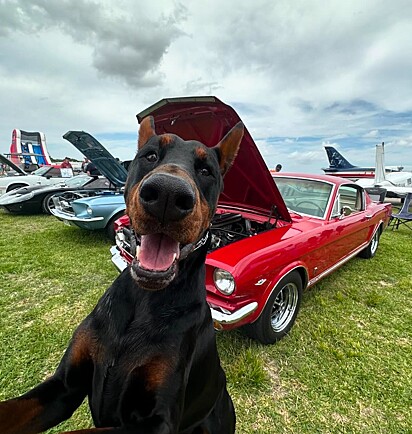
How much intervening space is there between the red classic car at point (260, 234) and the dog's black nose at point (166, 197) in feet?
1.35

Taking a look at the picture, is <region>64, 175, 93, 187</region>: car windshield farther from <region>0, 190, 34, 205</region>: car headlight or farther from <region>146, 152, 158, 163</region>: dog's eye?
<region>146, 152, 158, 163</region>: dog's eye

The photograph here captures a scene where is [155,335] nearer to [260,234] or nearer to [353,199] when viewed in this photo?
[260,234]

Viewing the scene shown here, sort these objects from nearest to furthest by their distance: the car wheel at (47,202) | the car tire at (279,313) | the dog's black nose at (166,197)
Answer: the dog's black nose at (166,197)
the car tire at (279,313)
the car wheel at (47,202)

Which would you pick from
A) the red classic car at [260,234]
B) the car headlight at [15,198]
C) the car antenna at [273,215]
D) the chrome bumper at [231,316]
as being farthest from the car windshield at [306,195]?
the car headlight at [15,198]

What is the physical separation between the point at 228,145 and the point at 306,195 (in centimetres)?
255

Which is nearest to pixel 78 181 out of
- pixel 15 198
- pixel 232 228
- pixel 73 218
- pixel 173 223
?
pixel 15 198

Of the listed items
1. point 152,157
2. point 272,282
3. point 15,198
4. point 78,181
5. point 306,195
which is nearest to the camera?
point 152,157

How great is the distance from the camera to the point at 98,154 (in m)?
6.14

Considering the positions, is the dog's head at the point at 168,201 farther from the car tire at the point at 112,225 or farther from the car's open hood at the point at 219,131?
the car tire at the point at 112,225

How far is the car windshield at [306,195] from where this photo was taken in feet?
11.5

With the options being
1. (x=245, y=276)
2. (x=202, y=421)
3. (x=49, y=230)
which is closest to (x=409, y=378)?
(x=245, y=276)

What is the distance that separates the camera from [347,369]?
2383 millimetres

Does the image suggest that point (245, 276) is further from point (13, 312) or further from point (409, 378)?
point (13, 312)

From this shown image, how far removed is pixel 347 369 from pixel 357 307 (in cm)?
123
